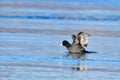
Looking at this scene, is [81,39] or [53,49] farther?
[81,39]

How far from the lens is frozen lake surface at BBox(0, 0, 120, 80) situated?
17.8 meters

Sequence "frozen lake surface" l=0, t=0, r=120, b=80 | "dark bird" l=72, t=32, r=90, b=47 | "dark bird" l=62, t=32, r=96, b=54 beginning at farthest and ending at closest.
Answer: "dark bird" l=72, t=32, r=90, b=47 < "dark bird" l=62, t=32, r=96, b=54 < "frozen lake surface" l=0, t=0, r=120, b=80

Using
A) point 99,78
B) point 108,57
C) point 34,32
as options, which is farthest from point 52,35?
point 99,78

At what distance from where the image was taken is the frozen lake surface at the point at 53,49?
17.8 meters

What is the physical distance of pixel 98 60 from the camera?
68.1 ft

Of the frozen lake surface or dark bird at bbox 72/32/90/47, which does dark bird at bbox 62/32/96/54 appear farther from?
the frozen lake surface

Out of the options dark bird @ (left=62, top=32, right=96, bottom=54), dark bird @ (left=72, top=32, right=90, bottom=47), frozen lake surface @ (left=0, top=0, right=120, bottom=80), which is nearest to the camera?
frozen lake surface @ (left=0, top=0, right=120, bottom=80)

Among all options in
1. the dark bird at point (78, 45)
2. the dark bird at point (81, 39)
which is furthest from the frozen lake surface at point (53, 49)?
the dark bird at point (81, 39)

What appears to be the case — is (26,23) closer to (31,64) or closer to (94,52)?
(94,52)

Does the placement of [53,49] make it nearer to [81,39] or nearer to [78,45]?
[78,45]

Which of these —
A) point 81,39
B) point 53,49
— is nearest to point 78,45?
point 81,39

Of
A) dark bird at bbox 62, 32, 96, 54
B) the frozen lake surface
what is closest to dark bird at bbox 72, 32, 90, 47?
dark bird at bbox 62, 32, 96, 54

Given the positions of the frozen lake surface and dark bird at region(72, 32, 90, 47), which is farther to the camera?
dark bird at region(72, 32, 90, 47)

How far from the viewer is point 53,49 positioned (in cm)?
2331
